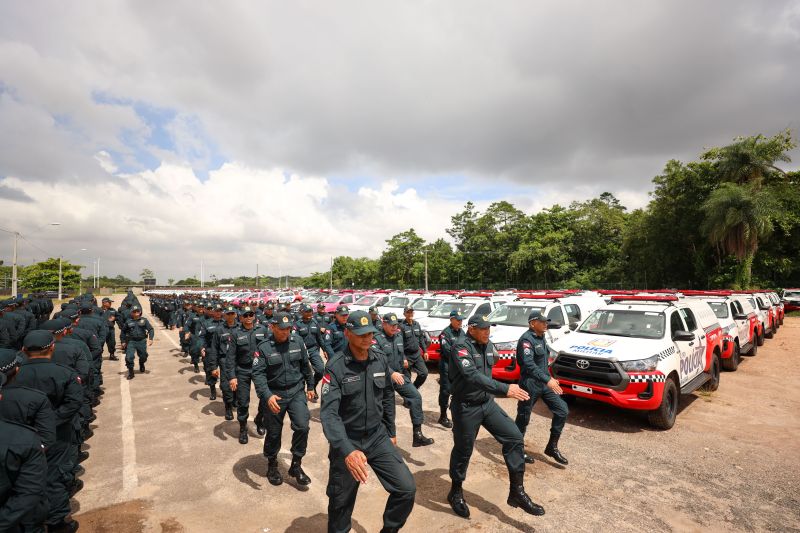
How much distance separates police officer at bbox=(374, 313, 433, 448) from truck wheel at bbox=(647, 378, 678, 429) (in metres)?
3.57

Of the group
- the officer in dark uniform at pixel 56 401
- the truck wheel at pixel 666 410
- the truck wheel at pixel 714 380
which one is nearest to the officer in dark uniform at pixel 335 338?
the officer in dark uniform at pixel 56 401

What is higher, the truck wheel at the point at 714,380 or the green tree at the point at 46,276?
the green tree at the point at 46,276

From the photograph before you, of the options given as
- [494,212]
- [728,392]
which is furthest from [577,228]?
[728,392]

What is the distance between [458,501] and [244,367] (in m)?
3.83

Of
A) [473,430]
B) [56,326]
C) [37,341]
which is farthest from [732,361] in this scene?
[56,326]

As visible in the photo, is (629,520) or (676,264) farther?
(676,264)

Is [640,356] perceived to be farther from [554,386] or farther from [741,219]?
[741,219]

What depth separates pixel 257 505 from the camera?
4180 mm

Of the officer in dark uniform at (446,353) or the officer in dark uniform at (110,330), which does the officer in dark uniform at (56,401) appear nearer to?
the officer in dark uniform at (446,353)

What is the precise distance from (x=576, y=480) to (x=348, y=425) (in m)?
3.21

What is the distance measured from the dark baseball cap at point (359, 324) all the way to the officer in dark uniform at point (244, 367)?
2.62 metres

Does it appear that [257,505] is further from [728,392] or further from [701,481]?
[728,392]

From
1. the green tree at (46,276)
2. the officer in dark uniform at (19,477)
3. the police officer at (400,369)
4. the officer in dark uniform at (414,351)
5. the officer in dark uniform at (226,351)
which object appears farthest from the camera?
the green tree at (46,276)

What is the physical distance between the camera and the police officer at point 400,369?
571cm
